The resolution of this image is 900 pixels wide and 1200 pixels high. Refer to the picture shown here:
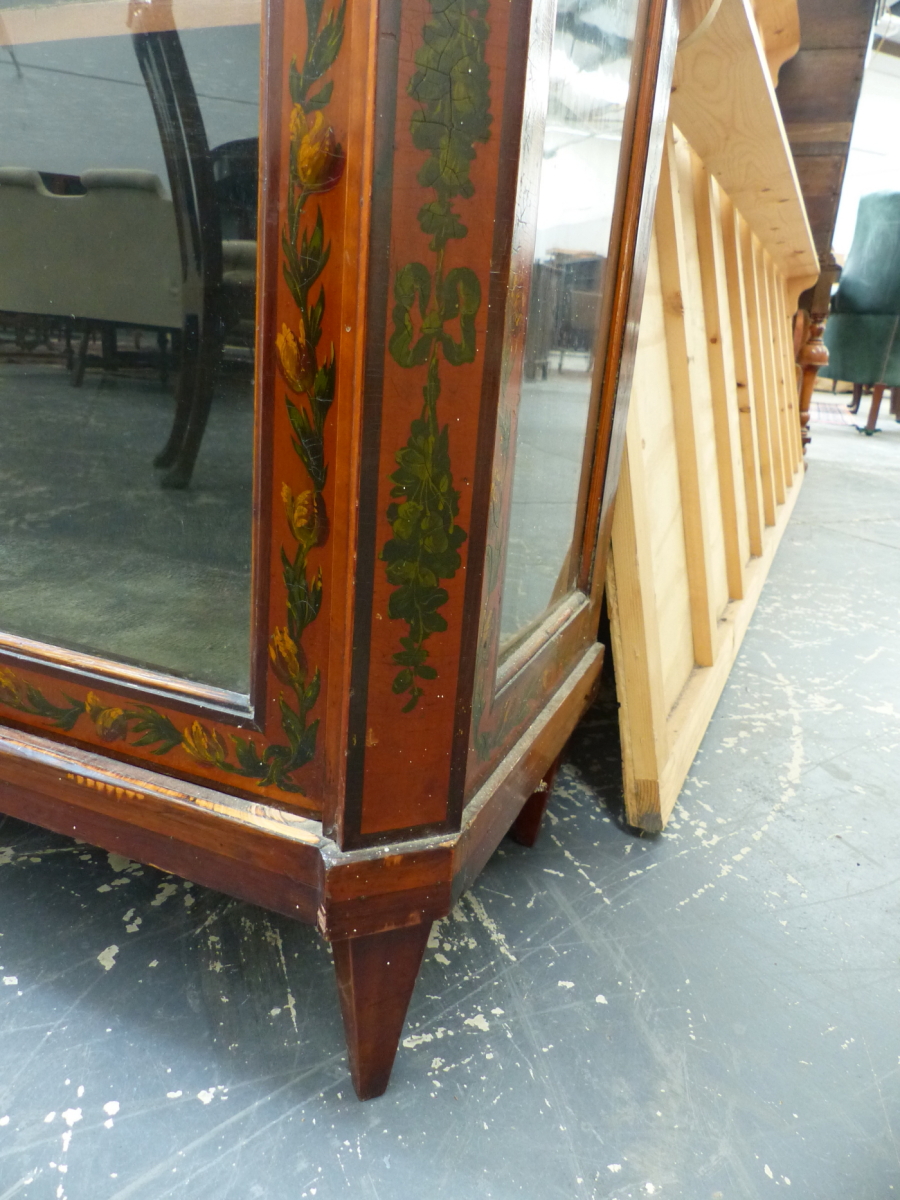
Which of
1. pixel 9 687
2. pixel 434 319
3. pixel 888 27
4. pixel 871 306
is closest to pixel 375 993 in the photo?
pixel 9 687

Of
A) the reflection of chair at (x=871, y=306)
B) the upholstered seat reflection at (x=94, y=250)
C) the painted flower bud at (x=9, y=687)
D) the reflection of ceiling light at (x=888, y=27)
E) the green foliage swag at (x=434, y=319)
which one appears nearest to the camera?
the green foliage swag at (x=434, y=319)

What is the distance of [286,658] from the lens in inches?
20.8

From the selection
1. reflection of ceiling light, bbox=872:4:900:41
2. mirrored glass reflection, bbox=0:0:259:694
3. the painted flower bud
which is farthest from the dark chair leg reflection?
reflection of ceiling light, bbox=872:4:900:41

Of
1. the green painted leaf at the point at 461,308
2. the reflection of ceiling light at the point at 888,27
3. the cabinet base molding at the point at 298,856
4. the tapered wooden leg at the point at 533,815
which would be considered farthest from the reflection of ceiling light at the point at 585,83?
the reflection of ceiling light at the point at 888,27

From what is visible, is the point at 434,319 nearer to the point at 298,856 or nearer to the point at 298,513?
the point at 298,513

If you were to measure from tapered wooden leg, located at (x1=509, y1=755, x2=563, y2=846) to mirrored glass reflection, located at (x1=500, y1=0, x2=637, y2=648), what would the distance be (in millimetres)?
253

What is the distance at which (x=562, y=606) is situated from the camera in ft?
2.55

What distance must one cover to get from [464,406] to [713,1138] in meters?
0.56

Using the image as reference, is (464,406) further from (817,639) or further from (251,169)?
(817,639)

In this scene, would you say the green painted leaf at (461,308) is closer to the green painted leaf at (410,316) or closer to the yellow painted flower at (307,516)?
the green painted leaf at (410,316)

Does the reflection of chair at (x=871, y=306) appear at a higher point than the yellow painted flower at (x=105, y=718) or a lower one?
higher

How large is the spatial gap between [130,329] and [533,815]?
2.13 feet

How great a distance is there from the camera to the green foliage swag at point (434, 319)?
41cm

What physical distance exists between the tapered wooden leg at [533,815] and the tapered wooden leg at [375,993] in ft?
1.04
